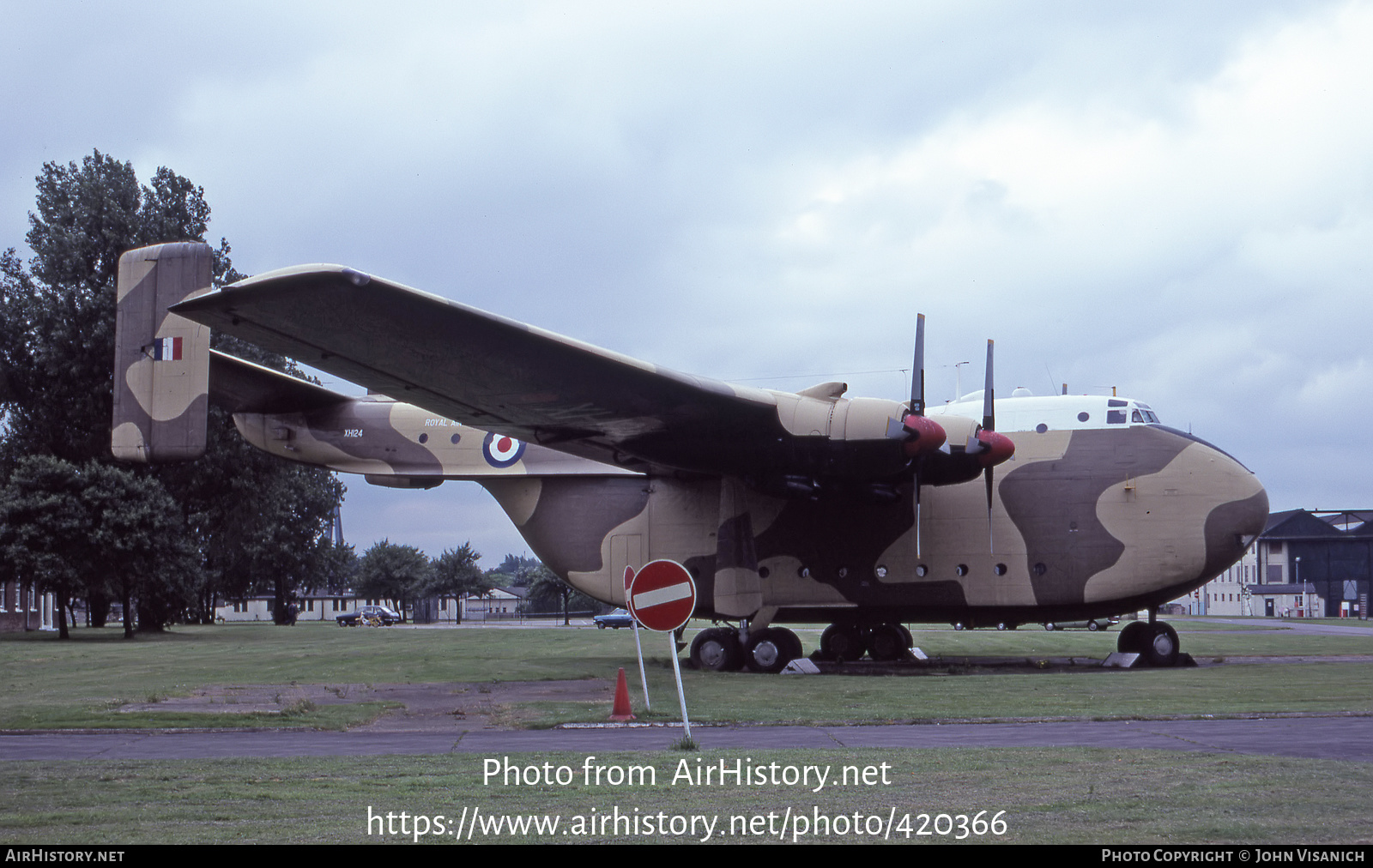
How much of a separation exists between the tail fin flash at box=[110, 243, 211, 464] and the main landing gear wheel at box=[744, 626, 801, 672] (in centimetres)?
1074

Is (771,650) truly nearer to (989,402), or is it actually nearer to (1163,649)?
(989,402)

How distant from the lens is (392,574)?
111 meters

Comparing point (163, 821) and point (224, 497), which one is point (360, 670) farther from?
point (224, 497)

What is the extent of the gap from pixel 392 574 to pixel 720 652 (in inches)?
3713

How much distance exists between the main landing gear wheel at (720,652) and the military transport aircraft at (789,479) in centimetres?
4

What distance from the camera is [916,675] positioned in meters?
20.1

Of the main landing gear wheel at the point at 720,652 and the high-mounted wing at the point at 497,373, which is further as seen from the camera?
the main landing gear wheel at the point at 720,652

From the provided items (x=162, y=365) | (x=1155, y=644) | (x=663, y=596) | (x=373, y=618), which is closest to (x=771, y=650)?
(x=1155, y=644)

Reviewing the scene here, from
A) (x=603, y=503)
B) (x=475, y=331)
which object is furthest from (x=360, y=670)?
(x=475, y=331)

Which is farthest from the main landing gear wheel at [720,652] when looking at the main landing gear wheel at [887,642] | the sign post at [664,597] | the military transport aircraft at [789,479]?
the sign post at [664,597]

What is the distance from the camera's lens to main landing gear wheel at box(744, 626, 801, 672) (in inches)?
842

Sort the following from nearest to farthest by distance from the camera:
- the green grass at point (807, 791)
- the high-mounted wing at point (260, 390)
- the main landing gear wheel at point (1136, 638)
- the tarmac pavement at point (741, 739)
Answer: the green grass at point (807, 791), the tarmac pavement at point (741, 739), the main landing gear wheel at point (1136, 638), the high-mounted wing at point (260, 390)

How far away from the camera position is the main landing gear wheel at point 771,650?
21.4 metres

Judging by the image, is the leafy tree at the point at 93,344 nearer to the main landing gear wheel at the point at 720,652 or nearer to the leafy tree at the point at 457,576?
the main landing gear wheel at the point at 720,652
